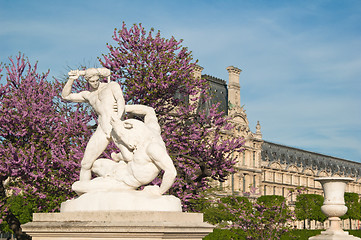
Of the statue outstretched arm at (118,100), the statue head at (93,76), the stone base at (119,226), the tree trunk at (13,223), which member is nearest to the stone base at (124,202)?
the stone base at (119,226)

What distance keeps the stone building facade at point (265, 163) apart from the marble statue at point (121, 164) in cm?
4655

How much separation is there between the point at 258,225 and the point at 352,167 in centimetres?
10895

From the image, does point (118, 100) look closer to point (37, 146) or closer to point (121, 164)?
point (121, 164)

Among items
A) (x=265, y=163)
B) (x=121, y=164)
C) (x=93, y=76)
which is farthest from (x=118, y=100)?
(x=265, y=163)

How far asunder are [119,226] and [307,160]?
9959cm

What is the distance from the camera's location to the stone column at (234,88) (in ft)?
244

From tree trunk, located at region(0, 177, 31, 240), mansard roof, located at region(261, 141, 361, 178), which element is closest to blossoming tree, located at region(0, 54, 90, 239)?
tree trunk, located at region(0, 177, 31, 240)

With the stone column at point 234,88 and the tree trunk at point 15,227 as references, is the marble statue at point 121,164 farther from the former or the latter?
the stone column at point 234,88

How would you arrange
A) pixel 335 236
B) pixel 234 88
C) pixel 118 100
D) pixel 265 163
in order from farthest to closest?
pixel 265 163, pixel 234 88, pixel 335 236, pixel 118 100

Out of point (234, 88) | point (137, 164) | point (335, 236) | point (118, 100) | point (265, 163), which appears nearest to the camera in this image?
point (137, 164)

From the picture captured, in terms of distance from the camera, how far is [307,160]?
10294 cm

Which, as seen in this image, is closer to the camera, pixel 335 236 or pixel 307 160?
pixel 335 236

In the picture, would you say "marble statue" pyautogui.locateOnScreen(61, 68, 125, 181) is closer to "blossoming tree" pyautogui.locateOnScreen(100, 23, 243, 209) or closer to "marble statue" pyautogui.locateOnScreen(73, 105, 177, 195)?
"marble statue" pyautogui.locateOnScreen(73, 105, 177, 195)

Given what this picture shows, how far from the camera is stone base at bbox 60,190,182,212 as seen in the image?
25.3 feet
